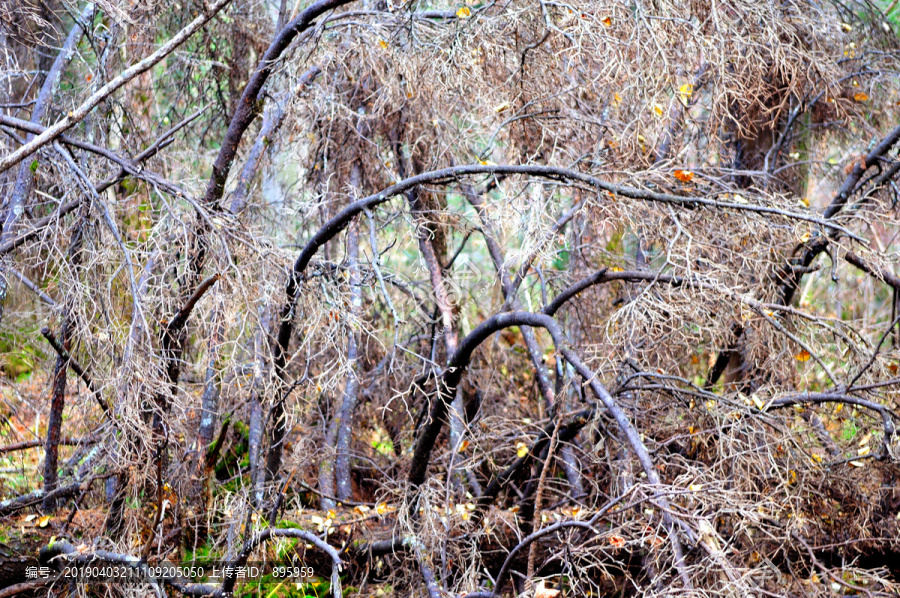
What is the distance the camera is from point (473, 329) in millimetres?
5793

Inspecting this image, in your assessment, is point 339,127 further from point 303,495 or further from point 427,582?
point 427,582

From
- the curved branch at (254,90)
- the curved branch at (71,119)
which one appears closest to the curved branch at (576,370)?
the curved branch at (254,90)

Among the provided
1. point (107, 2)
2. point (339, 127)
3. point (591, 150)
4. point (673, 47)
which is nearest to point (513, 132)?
point (591, 150)

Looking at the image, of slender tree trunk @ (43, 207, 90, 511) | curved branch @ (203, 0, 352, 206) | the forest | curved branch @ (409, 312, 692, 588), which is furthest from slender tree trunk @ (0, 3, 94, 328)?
curved branch @ (409, 312, 692, 588)

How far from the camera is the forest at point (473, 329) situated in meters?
4.52

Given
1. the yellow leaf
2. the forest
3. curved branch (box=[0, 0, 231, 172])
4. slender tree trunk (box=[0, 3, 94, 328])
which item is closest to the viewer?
curved branch (box=[0, 0, 231, 172])

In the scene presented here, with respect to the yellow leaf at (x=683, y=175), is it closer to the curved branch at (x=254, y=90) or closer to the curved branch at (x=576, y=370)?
the curved branch at (x=576, y=370)

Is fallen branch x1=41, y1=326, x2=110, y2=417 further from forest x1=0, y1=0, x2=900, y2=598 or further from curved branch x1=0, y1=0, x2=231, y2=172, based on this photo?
curved branch x1=0, y1=0, x2=231, y2=172

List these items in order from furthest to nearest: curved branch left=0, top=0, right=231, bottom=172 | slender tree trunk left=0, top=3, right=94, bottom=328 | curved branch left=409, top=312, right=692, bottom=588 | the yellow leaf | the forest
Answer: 1. slender tree trunk left=0, top=3, right=94, bottom=328
2. the yellow leaf
3. the forest
4. curved branch left=0, top=0, right=231, bottom=172
5. curved branch left=409, top=312, right=692, bottom=588

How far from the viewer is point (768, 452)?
4559 millimetres

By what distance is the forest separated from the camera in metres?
4.52

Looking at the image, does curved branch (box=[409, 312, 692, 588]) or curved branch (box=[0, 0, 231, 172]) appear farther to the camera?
curved branch (box=[0, 0, 231, 172])

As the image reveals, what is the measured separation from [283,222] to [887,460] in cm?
621

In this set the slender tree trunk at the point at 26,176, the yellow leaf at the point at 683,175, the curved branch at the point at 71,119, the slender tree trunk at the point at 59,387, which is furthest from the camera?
the slender tree trunk at the point at 26,176
